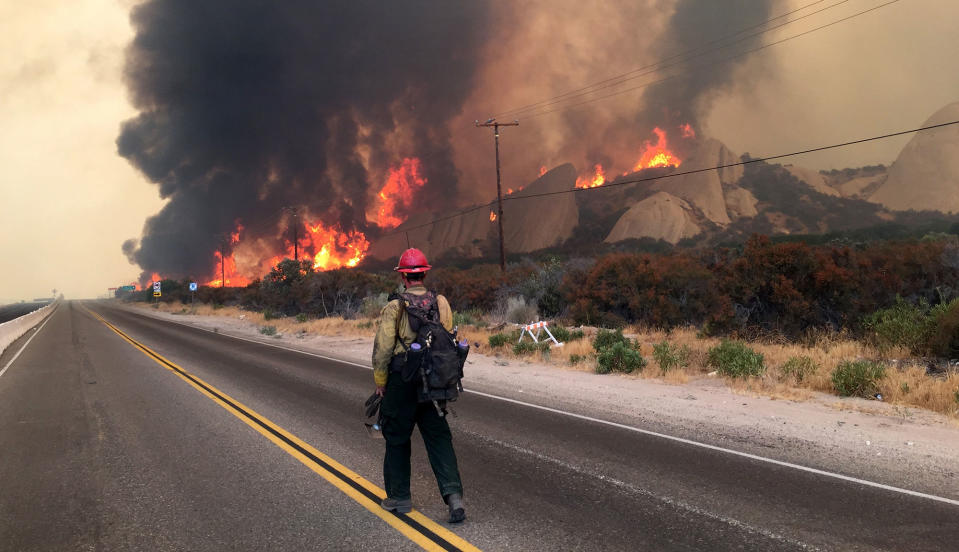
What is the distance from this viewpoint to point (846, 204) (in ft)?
368

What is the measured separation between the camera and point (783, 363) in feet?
35.8

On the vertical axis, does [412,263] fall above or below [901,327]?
above

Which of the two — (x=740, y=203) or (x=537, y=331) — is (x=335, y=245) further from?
(x=537, y=331)

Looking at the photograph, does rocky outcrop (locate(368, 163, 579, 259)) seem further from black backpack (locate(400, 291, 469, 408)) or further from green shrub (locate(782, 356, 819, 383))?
black backpack (locate(400, 291, 469, 408))

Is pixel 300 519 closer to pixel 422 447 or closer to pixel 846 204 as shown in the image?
pixel 422 447

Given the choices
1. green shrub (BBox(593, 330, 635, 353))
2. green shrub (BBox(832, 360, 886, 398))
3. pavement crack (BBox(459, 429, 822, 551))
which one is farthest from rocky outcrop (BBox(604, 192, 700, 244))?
pavement crack (BBox(459, 429, 822, 551))

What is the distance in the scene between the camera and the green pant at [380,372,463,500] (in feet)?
14.3

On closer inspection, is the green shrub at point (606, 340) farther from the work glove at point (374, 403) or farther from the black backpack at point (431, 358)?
the black backpack at point (431, 358)

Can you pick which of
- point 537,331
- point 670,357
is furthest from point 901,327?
point 537,331

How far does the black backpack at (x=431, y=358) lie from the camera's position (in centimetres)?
414

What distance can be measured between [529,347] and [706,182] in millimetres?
108180

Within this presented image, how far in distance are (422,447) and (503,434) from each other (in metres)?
1.10

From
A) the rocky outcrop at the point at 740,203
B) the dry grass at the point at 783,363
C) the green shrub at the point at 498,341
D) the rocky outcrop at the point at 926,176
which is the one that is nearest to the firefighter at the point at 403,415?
the dry grass at the point at 783,363

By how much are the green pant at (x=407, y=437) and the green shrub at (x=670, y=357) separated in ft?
26.1
